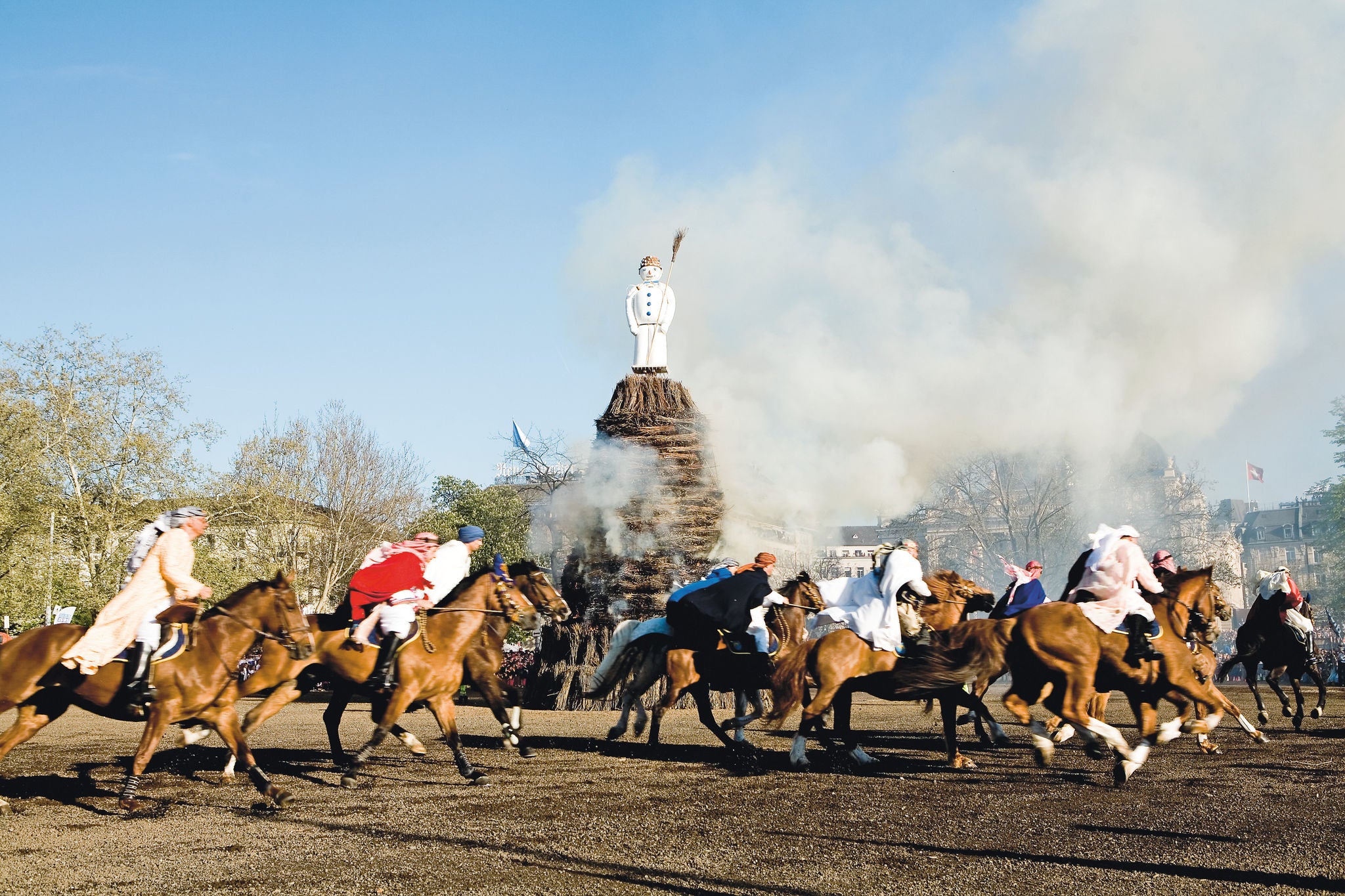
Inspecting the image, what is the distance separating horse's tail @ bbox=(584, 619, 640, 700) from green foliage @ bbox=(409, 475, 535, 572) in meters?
29.9

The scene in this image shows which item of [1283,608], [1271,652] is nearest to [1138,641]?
[1283,608]

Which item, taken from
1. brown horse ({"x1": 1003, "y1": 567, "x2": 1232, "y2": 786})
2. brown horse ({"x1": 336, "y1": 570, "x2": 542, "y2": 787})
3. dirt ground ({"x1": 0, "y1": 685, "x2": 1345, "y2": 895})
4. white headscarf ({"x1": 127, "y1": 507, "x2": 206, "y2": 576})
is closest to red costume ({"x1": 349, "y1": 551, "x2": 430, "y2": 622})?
brown horse ({"x1": 336, "y1": 570, "x2": 542, "y2": 787})

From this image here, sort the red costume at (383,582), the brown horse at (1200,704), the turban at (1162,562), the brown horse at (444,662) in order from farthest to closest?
the turban at (1162,562) < the red costume at (383,582) < the brown horse at (1200,704) < the brown horse at (444,662)

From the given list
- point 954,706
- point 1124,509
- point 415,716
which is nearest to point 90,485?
point 415,716

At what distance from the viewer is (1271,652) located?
58.4ft

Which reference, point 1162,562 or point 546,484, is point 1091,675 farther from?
point 546,484

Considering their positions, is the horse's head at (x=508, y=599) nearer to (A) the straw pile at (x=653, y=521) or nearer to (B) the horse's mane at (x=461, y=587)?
(B) the horse's mane at (x=461, y=587)

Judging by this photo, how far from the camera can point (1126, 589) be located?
11273 millimetres

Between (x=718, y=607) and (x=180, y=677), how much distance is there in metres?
6.04

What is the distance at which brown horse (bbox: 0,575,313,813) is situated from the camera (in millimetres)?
9625

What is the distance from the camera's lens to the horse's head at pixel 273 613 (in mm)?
10422

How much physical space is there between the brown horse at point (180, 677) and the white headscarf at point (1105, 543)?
7.58 m

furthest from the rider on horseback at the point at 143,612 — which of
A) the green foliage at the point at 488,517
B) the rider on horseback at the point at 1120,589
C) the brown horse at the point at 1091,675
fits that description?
the green foliage at the point at 488,517

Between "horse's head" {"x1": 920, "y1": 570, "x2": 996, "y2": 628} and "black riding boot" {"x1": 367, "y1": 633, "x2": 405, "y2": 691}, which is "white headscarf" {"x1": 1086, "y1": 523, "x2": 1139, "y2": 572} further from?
"black riding boot" {"x1": 367, "y1": 633, "x2": 405, "y2": 691}
